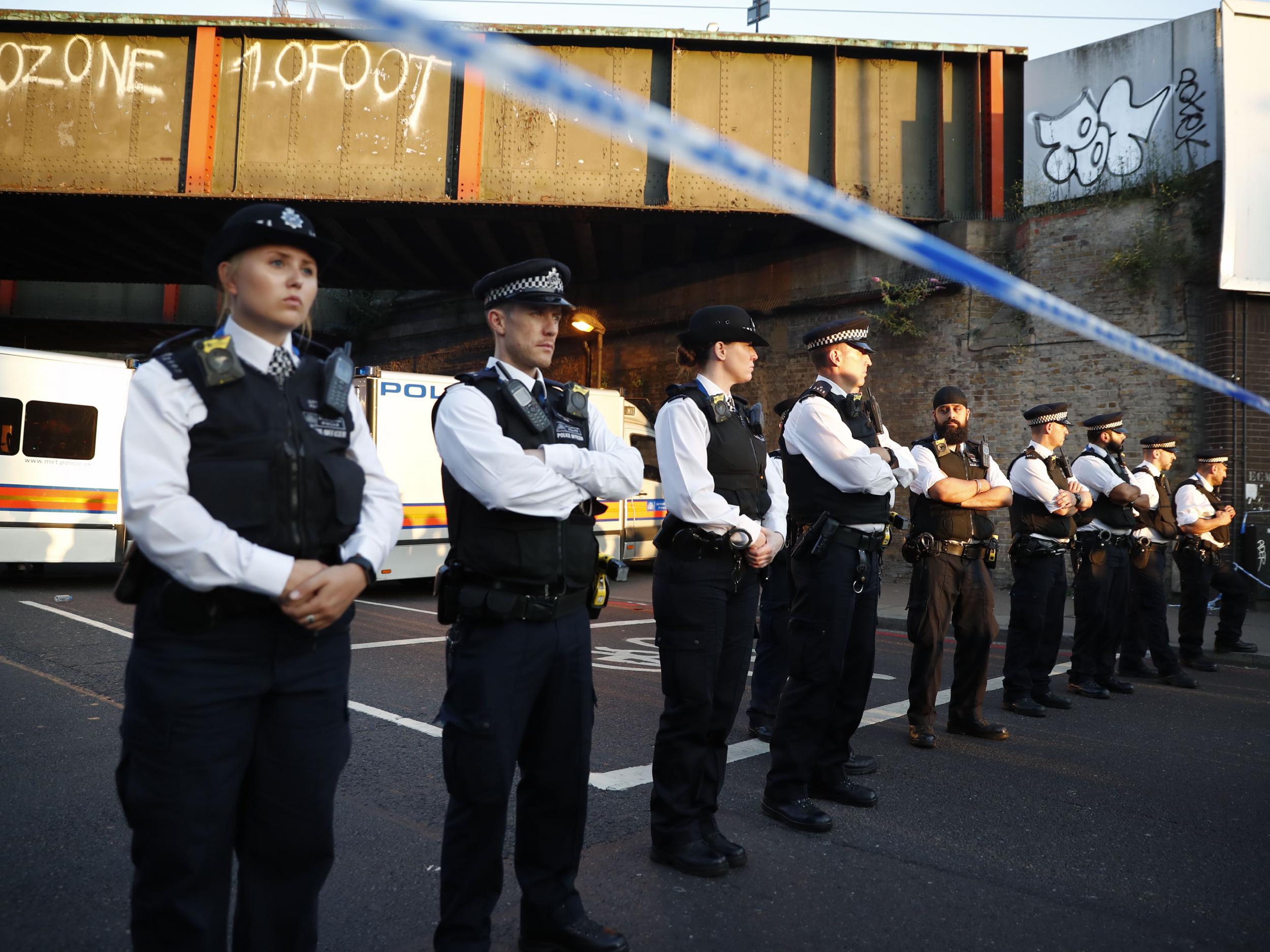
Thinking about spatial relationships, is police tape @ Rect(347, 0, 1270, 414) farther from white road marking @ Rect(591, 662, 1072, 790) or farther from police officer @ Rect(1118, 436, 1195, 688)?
police officer @ Rect(1118, 436, 1195, 688)

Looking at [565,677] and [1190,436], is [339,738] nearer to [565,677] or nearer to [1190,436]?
[565,677]

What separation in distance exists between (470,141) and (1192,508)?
10664mm

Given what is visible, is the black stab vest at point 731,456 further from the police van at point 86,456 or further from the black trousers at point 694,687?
the police van at point 86,456

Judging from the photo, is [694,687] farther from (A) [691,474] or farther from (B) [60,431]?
(B) [60,431]

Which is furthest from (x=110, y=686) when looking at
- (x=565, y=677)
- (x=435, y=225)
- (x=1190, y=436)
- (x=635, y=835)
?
(x=1190, y=436)

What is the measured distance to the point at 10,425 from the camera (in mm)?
11281

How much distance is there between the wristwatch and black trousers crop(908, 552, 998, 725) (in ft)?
12.9

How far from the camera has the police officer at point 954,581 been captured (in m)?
5.39

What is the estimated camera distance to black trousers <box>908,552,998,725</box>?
5.39 metres

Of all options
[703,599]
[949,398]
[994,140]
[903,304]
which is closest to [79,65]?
[903,304]

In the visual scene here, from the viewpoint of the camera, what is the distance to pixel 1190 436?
11625 millimetres

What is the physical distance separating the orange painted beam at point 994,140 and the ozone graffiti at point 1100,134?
1.87 ft

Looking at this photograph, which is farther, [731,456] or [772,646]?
[772,646]

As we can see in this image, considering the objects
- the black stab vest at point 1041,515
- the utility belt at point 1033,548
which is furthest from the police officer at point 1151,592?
the utility belt at point 1033,548
